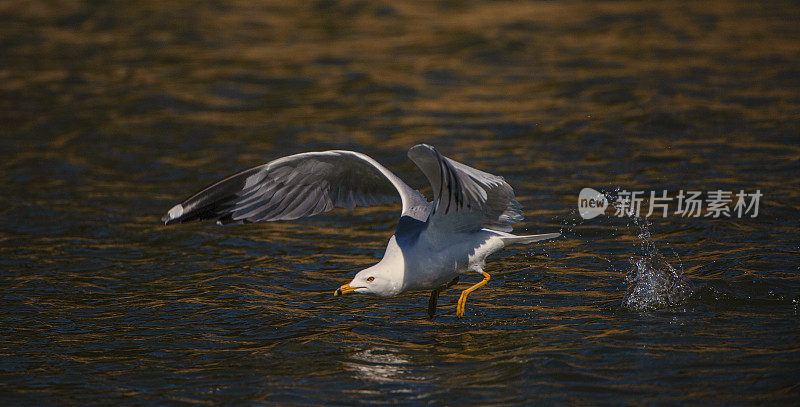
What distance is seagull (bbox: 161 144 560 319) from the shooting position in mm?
6281

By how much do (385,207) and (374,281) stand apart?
11.7ft

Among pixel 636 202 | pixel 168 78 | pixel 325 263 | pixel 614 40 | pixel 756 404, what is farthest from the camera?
pixel 614 40

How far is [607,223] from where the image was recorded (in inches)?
352

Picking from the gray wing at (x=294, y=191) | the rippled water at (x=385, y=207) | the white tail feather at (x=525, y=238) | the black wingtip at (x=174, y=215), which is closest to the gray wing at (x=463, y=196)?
the white tail feather at (x=525, y=238)

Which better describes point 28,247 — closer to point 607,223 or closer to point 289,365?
point 289,365

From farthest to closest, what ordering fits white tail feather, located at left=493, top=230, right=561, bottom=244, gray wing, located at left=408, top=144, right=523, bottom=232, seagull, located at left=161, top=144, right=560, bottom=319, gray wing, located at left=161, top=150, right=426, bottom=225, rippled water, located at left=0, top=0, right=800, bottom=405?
gray wing, located at left=161, top=150, right=426, bottom=225 < white tail feather, located at left=493, top=230, right=561, bottom=244 < seagull, located at left=161, top=144, right=560, bottom=319 < rippled water, located at left=0, top=0, right=800, bottom=405 < gray wing, located at left=408, top=144, right=523, bottom=232

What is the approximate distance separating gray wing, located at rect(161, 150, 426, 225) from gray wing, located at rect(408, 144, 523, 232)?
0.37 meters

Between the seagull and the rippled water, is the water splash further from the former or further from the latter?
the seagull

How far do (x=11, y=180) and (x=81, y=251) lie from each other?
2.43 meters

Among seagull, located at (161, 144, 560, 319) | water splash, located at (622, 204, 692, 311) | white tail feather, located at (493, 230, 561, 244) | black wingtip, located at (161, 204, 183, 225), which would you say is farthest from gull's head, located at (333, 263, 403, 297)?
water splash, located at (622, 204, 692, 311)

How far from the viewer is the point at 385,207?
32.6 ft

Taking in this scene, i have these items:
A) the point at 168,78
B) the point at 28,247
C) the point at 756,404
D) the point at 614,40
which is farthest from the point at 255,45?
the point at 756,404

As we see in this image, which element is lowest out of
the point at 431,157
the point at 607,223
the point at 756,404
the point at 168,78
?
the point at 756,404

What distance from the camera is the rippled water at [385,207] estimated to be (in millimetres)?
6160
